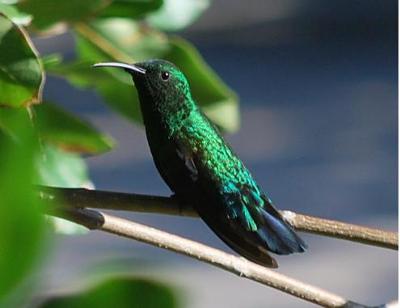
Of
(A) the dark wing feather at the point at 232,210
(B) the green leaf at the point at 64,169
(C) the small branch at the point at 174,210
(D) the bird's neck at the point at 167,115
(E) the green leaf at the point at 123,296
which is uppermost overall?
(E) the green leaf at the point at 123,296

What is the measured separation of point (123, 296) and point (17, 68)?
17.5 inches

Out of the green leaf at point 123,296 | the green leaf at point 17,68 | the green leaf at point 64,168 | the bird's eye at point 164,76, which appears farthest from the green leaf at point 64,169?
the green leaf at point 123,296

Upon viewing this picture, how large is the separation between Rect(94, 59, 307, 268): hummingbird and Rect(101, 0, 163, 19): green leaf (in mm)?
43

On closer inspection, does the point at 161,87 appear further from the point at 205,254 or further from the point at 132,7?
the point at 205,254

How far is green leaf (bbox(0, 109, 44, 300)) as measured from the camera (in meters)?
0.24

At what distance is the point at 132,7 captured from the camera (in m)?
0.86

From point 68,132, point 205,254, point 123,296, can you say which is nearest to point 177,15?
point 68,132

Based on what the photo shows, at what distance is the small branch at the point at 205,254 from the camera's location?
690mm

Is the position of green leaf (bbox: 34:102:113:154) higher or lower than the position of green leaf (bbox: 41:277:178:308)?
lower

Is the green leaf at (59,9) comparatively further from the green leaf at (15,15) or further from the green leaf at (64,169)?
the green leaf at (64,169)

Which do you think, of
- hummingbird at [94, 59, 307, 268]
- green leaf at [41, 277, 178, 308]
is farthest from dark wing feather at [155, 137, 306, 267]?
green leaf at [41, 277, 178, 308]

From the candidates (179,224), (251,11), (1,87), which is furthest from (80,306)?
(251,11)

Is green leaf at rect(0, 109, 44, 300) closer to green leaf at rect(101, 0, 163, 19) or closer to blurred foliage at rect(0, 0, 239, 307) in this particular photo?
blurred foliage at rect(0, 0, 239, 307)

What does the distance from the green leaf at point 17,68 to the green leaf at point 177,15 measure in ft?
1.13
